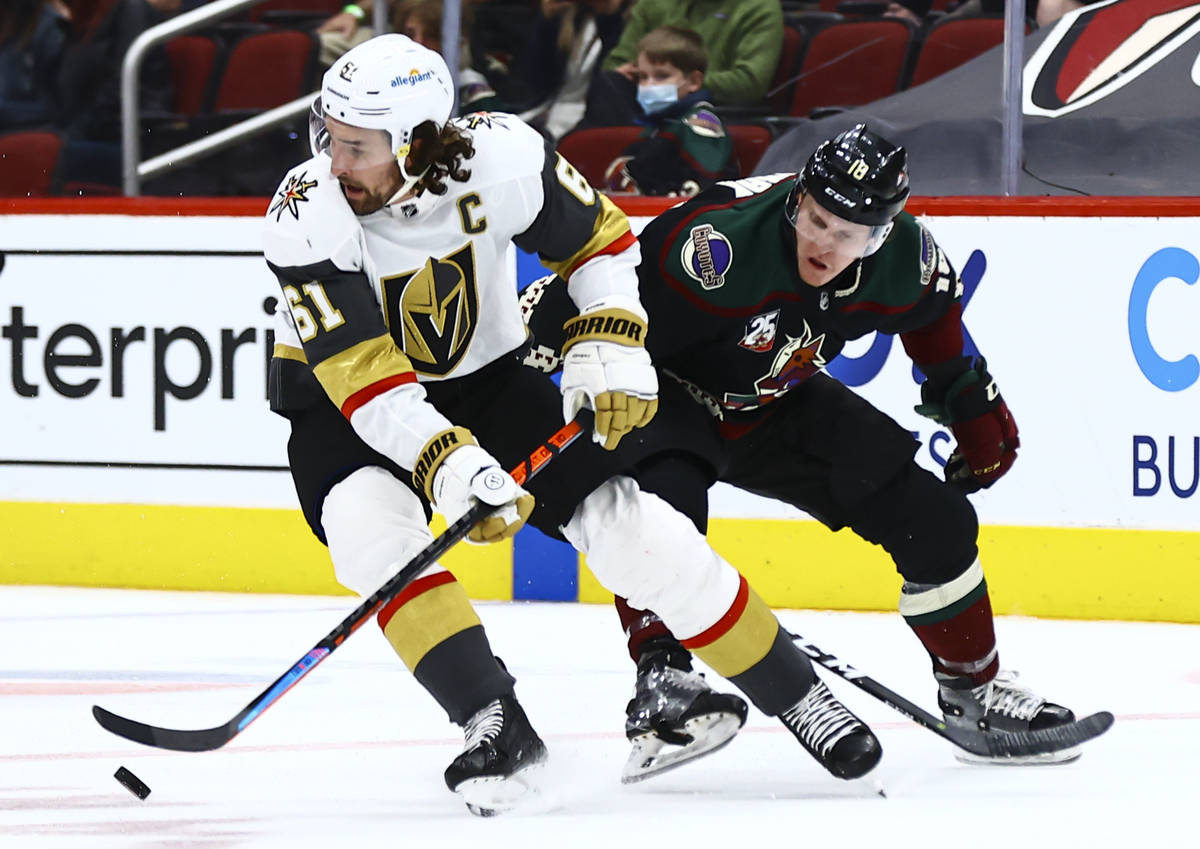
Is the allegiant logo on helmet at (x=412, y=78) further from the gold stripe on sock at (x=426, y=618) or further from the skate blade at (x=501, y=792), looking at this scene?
the skate blade at (x=501, y=792)

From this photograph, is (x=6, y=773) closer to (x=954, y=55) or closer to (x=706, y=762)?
(x=706, y=762)

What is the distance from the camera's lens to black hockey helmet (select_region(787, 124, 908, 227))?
8.57 feet

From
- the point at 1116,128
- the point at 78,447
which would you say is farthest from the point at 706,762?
the point at 78,447

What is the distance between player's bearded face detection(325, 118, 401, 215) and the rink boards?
202 centimetres

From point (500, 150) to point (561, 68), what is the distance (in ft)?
6.80

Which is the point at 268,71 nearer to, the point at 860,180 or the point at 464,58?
the point at 464,58

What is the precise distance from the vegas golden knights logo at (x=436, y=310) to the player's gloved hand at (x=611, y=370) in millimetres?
162

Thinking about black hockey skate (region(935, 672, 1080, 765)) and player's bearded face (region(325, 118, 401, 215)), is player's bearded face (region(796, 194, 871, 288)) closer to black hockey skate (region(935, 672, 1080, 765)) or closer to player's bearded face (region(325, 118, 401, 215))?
player's bearded face (region(325, 118, 401, 215))

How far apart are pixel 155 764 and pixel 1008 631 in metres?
2.05

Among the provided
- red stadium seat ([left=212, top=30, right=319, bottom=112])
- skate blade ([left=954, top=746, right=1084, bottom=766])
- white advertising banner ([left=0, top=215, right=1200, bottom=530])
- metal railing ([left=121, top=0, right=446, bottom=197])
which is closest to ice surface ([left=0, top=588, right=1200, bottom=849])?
skate blade ([left=954, top=746, right=1084, bottom=766])

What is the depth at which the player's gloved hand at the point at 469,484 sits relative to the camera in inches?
94.8

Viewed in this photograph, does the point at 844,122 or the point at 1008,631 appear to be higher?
the point at 844,122

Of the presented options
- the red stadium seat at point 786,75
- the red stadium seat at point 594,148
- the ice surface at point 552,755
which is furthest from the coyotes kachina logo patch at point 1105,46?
the ice surface at point 552,755

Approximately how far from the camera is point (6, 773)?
2852 millimetres
